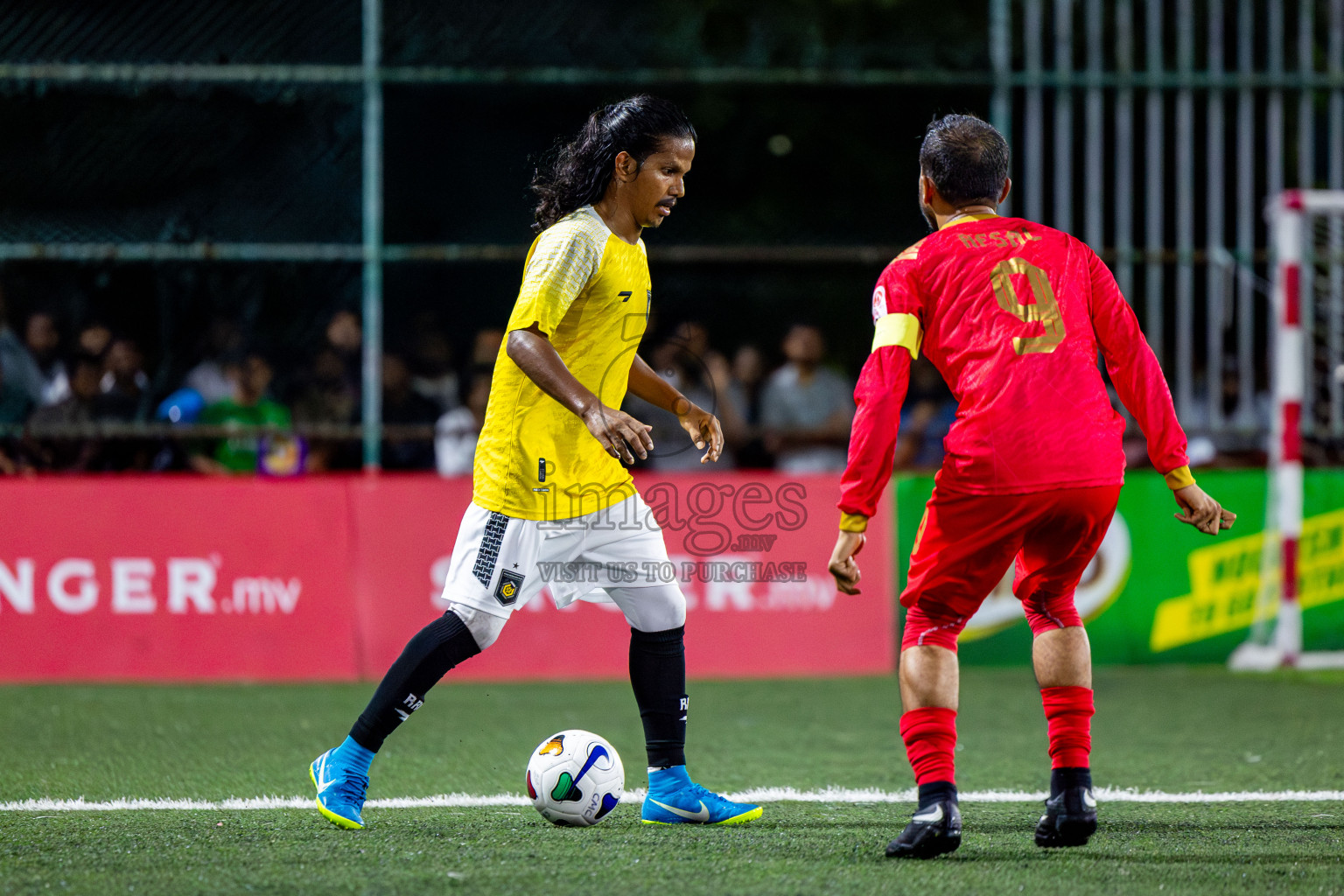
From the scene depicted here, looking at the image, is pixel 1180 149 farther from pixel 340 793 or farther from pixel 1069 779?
pixel 340 793

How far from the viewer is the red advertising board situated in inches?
330

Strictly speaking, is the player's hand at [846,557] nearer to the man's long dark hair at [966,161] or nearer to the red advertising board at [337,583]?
the man's long dark hair at [966,161]

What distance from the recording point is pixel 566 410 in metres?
4.38

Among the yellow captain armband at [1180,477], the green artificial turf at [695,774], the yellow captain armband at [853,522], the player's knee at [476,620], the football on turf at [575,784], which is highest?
the yellow captain armband at [1180,477]

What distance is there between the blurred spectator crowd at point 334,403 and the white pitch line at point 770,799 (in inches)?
164

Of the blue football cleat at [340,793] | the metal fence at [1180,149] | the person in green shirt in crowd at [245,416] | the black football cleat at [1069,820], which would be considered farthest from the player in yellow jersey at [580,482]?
the metal fence at [1180,149]

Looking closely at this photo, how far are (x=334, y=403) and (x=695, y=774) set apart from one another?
4.56 meters

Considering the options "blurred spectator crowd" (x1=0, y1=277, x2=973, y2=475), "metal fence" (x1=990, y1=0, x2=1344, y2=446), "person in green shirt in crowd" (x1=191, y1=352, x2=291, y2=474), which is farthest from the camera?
"metal fence" (x1=990, y1=0, x2=1344, y2=446)

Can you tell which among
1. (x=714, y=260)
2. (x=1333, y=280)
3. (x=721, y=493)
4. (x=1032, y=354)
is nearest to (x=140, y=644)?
(x=721, y=493)

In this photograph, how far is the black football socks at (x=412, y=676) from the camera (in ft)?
14.1

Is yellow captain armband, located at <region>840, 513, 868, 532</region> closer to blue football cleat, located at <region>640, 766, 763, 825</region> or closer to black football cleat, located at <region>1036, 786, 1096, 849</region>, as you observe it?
black football cleat, located at <region>1036, 786, 1096, 849</region>

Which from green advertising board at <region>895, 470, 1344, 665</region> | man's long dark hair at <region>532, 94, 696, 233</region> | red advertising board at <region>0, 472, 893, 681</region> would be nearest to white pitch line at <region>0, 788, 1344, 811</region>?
man's long dark hair at <region>532, 94, 696, 233</region>

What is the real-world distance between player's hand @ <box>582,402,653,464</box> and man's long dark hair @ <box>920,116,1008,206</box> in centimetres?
97

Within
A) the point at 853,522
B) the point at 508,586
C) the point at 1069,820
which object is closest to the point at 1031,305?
the point at 853,522
